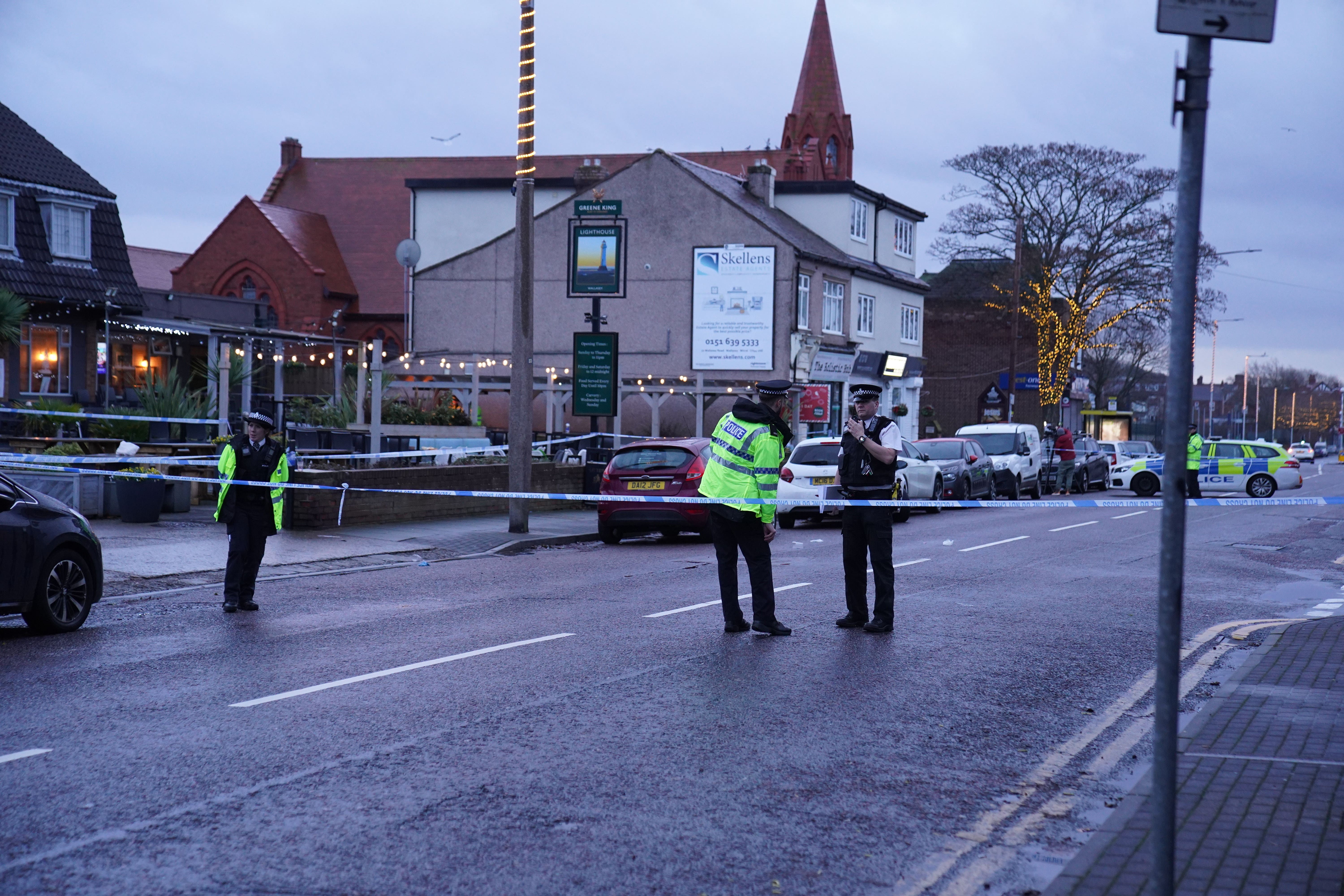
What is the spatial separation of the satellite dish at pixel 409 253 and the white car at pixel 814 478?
51.5 feet

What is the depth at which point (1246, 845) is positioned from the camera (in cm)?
488

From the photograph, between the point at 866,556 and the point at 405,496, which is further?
the point at 405,496

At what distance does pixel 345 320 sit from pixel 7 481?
46.2 metres

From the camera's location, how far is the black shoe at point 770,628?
10.1 m

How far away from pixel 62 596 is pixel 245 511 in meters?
1.81

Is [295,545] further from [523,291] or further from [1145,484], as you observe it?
[1145,484]

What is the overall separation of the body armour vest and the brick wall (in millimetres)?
9736

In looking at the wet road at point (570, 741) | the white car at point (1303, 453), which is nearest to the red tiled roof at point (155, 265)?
the wet road at point (570, 741)

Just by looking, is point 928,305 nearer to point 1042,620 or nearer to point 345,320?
point 345,320

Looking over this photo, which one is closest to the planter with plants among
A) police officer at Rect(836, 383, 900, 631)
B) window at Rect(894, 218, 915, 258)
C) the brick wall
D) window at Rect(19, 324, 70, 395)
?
the brick wall

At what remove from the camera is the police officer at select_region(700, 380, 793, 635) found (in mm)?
9875

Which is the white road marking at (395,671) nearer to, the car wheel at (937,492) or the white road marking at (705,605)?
the white road marking at (705,605)

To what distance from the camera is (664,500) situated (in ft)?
52.6

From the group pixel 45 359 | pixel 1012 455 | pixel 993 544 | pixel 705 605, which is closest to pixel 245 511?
pixel 705 605
